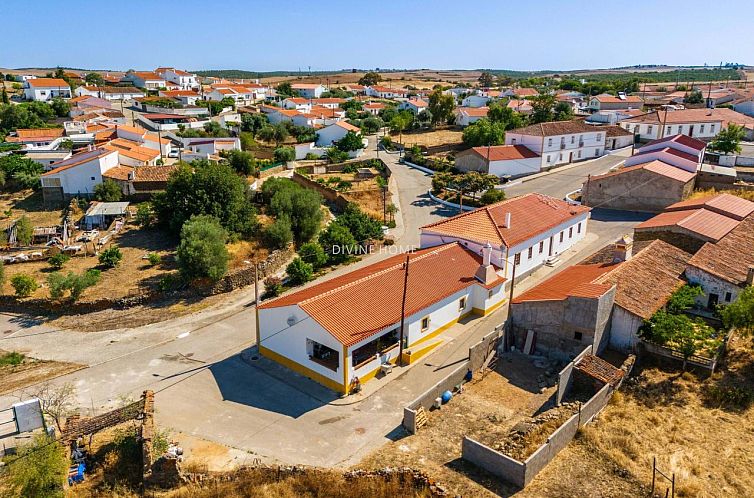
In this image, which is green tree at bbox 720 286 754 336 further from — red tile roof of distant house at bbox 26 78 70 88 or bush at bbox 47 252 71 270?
red tile roof of distant house at bbox 26 78 70 88

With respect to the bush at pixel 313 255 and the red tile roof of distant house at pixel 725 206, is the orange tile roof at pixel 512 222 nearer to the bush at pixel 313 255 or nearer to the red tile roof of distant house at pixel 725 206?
the bush at pixel 313 255

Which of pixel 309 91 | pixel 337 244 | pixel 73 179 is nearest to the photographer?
pixel 337 244

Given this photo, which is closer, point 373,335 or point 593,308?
point 373,335

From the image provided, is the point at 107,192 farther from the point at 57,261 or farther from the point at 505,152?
the point at 505,152

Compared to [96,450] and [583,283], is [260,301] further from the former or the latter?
[583,283]

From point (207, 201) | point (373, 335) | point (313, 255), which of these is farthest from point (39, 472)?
point (207, 201)

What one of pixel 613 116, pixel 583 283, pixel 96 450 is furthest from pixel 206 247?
pixel 613 116
